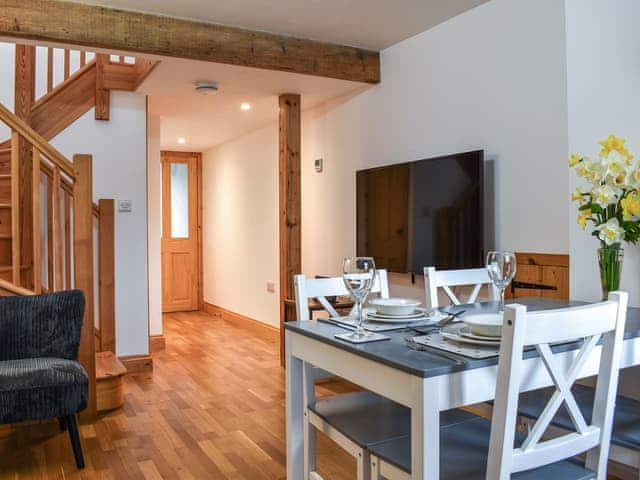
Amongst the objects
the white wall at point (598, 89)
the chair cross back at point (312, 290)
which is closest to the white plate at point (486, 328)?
the chair cross back at point (312, 290)

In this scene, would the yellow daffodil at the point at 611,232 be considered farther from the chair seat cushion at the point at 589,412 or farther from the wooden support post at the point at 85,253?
the wooden support post at the point at 85,253

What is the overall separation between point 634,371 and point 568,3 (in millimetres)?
1564

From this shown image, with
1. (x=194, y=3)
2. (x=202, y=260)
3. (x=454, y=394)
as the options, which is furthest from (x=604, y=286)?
(x=202, y=260)

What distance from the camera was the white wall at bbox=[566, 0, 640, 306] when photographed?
2.26m

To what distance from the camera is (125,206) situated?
4.62 m

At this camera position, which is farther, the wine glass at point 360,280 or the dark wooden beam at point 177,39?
the dark wooden beam at point 177,39

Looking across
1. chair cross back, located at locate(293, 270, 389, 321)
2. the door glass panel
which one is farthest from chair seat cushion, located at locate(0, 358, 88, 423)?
the door glass panel

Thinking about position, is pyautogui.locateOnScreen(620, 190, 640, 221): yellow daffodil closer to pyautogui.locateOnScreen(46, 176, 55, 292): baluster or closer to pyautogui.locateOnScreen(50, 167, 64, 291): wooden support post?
pyautogui.locateOnScreen(50, 167, 64, 291): wooden support post

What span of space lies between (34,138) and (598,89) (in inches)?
116

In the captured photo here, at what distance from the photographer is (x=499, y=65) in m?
3.16

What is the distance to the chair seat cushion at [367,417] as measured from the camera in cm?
176

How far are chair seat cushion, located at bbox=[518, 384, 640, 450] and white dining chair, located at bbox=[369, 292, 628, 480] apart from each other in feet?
0.62

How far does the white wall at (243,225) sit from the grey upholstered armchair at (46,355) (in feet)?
9.51

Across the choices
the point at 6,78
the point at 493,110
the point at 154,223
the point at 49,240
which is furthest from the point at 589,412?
the point at 154,223
